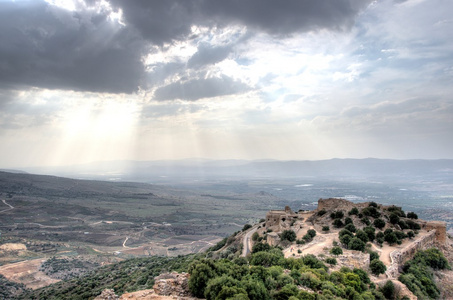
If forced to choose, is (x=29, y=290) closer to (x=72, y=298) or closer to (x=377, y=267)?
(x=72, y=298)

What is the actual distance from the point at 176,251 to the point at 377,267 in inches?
2412

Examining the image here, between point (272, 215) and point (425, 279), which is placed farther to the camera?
point (272, 215)

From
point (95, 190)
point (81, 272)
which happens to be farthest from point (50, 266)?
point (95, 190)

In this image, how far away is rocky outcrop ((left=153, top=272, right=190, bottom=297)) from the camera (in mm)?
15742

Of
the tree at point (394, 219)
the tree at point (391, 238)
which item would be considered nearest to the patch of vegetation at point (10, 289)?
the tree at point (391, 238)

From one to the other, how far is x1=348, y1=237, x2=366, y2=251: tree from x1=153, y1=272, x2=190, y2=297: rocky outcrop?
20.3 metres

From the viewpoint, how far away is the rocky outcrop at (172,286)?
1574 centimetres

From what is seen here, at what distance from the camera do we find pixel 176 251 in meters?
78.0

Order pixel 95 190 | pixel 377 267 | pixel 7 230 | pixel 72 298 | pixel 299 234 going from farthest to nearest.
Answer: pixel 95 190, pixel 7 230, pixel 299 234, pixel 72 298, pixel 377 267

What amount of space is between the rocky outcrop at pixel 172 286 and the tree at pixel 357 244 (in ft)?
66.5

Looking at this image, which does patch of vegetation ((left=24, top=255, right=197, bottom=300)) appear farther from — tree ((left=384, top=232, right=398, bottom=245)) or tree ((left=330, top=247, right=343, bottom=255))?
tree ((left=384, top=232, right=398, bottom=245))

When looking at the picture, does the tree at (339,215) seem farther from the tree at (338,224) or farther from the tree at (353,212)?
the tree at (338,224)

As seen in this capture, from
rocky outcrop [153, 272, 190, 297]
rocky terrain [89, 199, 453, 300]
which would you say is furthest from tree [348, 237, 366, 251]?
rocky outcrop [153, 272, 190, 297]

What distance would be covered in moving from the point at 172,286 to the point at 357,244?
71.8ft
